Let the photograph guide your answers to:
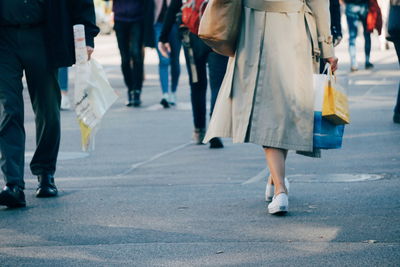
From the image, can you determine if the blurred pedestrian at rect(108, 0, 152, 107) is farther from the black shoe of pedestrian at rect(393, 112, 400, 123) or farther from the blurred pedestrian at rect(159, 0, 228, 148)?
the black shoe of pedestrian at rect(393, 112, 400, 123)

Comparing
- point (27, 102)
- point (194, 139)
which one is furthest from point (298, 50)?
point (27, 102)

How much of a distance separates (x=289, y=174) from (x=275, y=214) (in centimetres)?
190

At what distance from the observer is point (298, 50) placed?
6.66 m

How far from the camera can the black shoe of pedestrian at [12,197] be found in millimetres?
6973

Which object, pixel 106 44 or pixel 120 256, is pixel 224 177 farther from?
pixel 106 44

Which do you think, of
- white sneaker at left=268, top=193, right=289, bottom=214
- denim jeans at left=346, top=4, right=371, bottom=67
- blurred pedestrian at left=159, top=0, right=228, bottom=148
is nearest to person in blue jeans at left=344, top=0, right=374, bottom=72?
denim jeans at left=346, top=4, right=371, bottom=67

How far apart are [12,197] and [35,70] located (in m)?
0.97

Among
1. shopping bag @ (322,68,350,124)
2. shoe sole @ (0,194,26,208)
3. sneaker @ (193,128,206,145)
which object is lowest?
sneaker @ (193,128,206,145)

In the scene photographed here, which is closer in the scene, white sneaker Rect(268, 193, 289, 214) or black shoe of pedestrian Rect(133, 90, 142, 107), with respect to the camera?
white sneaker Rect(268, 193, 289, 214)

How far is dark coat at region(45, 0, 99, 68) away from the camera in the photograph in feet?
24.0

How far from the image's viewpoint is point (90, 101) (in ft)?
26.1

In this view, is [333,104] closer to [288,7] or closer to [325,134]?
[325,134]

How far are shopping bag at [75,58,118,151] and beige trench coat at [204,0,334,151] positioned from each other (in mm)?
1608

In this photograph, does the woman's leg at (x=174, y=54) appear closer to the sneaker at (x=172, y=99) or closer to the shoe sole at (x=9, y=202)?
the sneaker at (x=172, y=99)
